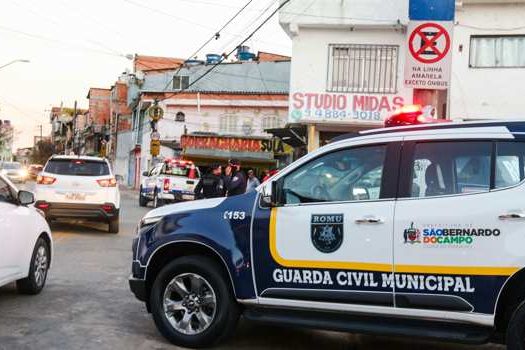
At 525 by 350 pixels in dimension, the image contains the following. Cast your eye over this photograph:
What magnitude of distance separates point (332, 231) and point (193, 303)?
143 cm

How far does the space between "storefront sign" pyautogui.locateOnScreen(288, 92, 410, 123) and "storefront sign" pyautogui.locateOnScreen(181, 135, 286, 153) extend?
15592 mm

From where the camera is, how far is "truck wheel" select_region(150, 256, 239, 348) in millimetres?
5488

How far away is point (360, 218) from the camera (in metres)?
4.97

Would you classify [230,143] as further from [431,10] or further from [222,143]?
[431,10]

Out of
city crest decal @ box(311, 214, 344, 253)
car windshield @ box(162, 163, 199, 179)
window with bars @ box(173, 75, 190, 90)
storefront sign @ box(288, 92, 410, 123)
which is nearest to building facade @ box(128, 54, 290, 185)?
window with bars @ box(173, 75, 190, 90)

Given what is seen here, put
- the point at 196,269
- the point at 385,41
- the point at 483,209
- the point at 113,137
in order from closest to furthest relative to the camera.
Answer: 1. the point at 483,209
2. the point at 196,269
3. the point at 385,41
4. the point at 113,137

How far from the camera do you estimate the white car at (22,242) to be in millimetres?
6648

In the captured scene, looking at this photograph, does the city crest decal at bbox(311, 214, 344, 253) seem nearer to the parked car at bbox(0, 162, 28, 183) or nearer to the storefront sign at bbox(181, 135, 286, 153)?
the storefront sign at bbox(181, 135, 286, 153)

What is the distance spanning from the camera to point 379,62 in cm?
1908

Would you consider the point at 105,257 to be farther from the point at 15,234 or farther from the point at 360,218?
the point at 360,218

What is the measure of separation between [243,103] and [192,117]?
366 centimetres

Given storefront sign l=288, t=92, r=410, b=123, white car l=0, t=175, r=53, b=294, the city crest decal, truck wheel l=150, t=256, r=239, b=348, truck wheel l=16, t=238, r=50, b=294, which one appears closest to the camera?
the city crest decal

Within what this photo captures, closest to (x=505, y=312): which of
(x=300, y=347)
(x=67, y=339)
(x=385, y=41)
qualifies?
(x=300, y=347)

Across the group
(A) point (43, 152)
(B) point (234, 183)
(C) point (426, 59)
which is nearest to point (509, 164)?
(C) point (426, 59)
